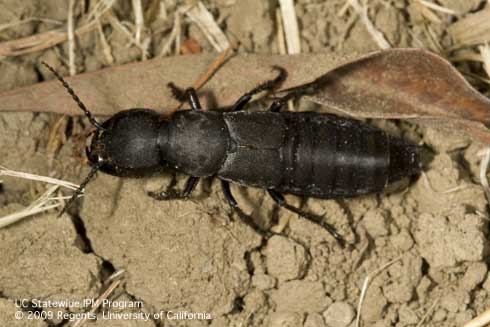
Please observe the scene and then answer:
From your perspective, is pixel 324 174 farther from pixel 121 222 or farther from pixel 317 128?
pixel 121 222

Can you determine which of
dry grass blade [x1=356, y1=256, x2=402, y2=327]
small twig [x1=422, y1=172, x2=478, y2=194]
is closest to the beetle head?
dry grass blade [x1=356, y1=256, x2=402, y2=327]

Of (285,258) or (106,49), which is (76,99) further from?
(285,258)

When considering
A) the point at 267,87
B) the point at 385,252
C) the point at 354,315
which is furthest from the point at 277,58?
the point at 354,315

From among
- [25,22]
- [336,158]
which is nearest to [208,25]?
[25,22]

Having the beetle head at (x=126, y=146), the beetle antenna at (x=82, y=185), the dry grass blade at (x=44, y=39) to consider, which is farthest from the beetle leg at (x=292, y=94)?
the dry grass blade at (x=44, y=39)

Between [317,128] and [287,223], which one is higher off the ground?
[317,128]
